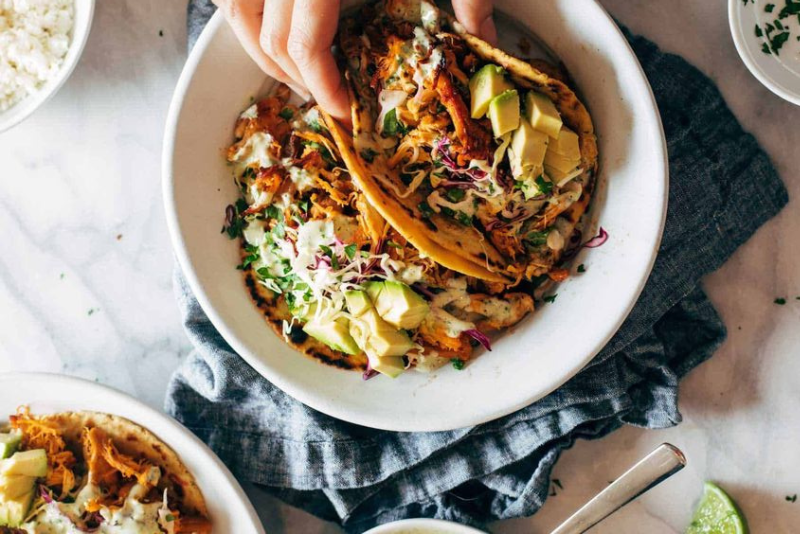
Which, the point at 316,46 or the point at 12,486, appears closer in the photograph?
the point at 316,46

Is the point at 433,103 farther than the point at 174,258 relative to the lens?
No

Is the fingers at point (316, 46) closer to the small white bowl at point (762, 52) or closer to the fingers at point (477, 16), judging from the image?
the fingers at point (477, 16)

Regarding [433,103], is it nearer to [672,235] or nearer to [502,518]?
[672,235]

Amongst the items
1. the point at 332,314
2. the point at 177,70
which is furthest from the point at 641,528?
the point at 177,70

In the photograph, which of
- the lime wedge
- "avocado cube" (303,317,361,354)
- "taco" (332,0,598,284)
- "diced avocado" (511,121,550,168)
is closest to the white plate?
"avocado cube" (303,317,361,354)

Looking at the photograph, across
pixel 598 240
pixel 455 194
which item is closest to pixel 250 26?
pixel 455 194

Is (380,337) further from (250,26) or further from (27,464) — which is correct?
(27,464)

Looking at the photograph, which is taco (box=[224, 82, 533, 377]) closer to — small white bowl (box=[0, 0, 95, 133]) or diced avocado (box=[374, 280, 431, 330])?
diced avocado (box=[374, 280, 431, 330])
